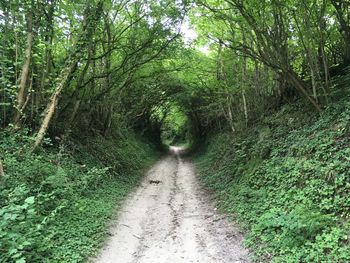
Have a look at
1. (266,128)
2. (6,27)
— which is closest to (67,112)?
(6,27)

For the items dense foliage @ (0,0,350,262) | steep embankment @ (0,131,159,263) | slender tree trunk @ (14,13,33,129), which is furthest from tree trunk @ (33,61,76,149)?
slender tree trunk @ (14,13,33,129)

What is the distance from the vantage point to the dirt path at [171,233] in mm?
5180

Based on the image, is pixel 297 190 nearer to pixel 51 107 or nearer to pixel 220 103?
pixel 51 107

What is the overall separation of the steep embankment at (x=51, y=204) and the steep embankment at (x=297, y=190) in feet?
10.5

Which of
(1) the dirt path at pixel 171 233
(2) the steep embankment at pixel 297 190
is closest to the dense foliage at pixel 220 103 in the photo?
(2) the steep embankment at pixel 297 190

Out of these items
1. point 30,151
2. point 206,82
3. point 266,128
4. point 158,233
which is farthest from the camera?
point 206,82

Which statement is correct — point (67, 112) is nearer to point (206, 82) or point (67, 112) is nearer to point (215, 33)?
point (215, 33)

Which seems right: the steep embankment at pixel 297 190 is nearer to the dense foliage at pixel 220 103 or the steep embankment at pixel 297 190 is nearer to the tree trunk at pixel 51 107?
the dense foliage at pixel 220 103

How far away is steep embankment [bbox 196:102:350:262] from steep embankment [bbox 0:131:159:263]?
10.5 ft

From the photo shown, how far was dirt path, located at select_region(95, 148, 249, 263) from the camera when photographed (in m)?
5.18

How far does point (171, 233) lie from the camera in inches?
249

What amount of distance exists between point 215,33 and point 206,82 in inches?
240

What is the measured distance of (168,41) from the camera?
12.5 meters

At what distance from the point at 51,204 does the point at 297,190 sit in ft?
17.2
